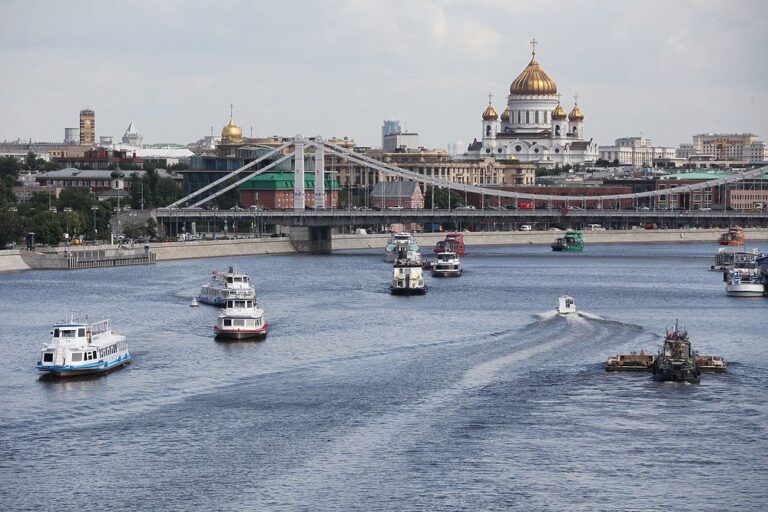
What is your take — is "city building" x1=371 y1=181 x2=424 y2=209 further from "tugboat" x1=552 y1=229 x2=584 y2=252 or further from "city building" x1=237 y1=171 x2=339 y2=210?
"tugboat" x1=552 y1=229 x2=584 y2=252

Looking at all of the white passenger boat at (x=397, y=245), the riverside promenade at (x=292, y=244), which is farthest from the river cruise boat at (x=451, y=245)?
the riverside promenade at (x=292, y=244)

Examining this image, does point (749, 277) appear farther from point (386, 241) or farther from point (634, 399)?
point (386, 241)

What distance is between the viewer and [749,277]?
7250cm

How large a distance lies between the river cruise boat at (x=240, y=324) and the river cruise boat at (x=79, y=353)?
606 centimetres

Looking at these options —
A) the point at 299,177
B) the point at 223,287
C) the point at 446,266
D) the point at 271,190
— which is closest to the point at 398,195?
the point at 271,190

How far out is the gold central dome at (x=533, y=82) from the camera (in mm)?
188750

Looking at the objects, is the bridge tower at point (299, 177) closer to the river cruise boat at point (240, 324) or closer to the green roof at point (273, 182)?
the green roof at point (273, 182)

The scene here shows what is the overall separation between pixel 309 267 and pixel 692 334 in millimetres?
34403

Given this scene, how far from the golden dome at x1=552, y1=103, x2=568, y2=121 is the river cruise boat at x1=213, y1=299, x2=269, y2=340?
473 feet

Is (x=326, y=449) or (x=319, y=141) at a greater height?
(x=319, y=141)

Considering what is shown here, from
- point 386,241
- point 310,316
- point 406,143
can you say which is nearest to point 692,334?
point 310,316

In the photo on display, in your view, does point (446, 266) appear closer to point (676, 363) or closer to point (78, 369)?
point (676, 363)

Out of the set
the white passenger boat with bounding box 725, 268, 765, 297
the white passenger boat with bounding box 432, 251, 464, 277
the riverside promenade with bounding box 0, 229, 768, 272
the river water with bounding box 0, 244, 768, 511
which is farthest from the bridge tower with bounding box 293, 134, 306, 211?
the river water with bounding box 0, 244, 768, 511

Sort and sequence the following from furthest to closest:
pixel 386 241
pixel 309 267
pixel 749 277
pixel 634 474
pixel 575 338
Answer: pixel 386 241
pixel 309 267
pixel 749 277
pixel 575 338
pixel 634 474
